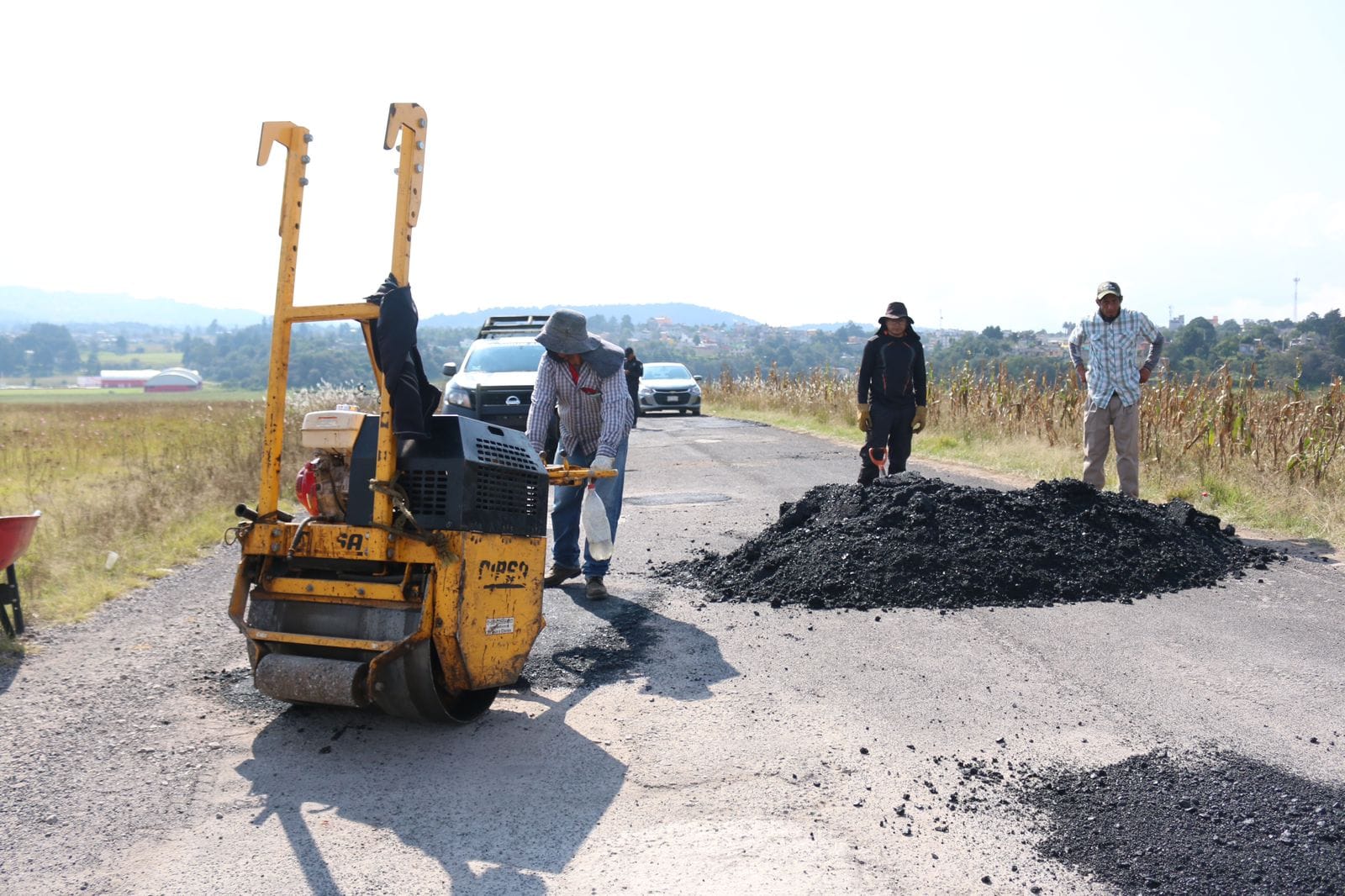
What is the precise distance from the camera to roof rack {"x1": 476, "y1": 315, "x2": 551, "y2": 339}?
2066cm

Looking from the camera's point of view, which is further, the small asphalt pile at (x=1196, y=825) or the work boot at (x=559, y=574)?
the work boot at (x=559, y=574)

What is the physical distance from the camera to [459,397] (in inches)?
701

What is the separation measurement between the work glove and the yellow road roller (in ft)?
0.08

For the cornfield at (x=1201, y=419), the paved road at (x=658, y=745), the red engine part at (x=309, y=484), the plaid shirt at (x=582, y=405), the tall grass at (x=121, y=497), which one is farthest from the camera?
the cornfield at (x=1201, y=419)

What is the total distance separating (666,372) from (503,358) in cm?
1539

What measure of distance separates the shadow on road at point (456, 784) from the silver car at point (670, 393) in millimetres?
26819

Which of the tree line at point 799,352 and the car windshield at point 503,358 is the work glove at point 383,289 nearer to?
the tree line at point 799,352

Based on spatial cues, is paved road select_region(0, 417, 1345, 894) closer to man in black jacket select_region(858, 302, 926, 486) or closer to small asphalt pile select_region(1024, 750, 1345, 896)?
small asphalt pile select_region(1024, 750, 1345, 896)

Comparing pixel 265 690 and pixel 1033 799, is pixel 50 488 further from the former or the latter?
pixel 1033 799

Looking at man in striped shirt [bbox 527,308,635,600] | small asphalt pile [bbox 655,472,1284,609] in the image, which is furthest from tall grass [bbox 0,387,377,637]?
small asphalt pile [bbox 655,472,1284,609]

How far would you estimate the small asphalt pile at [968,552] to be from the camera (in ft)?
24.6

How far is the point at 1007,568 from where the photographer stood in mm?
7645

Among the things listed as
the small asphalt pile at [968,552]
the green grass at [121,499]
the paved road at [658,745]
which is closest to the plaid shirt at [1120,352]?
the small asphalt pile at [968,552]

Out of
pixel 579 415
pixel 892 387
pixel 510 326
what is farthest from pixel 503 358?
pixel 579 415
